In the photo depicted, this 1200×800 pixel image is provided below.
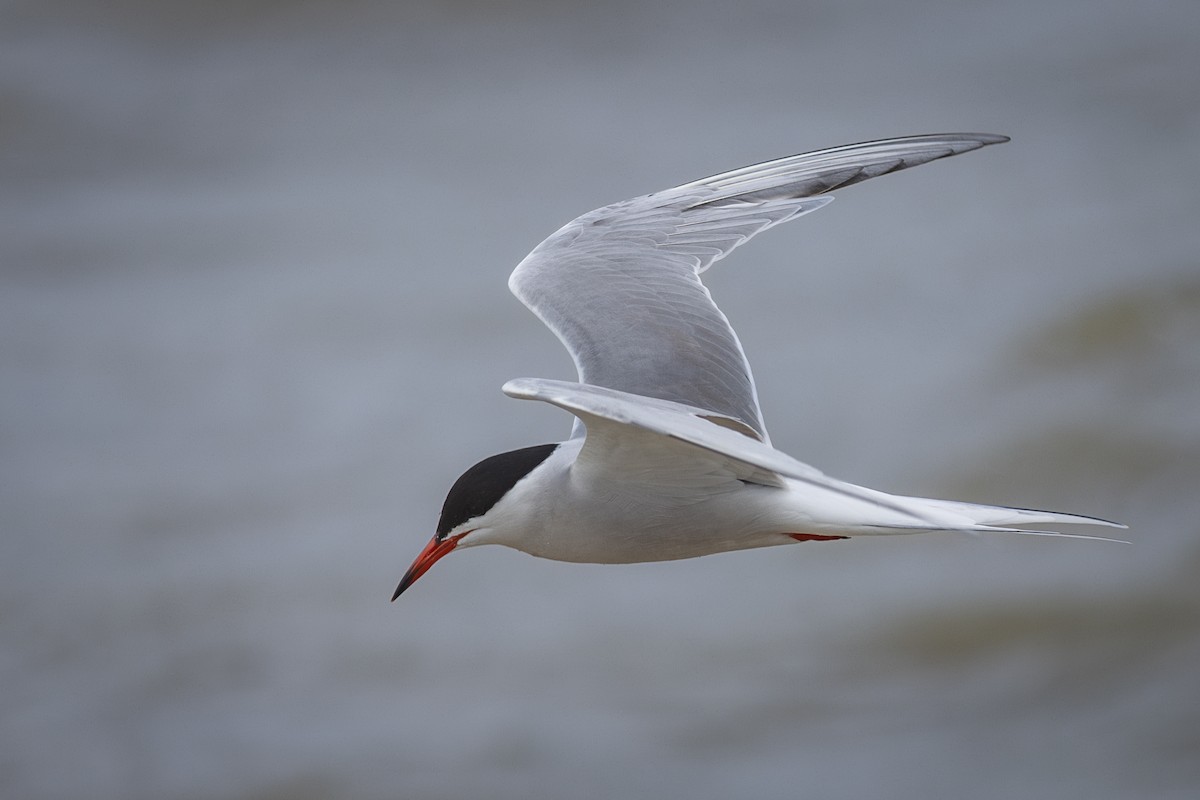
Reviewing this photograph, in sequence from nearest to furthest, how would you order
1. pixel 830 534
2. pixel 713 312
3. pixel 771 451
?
pixel 771 451 → pixel 830 534 → pixel 713 312

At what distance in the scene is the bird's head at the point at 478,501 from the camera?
3.92 m

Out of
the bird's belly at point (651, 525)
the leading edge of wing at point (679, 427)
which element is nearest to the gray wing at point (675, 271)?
the bird's belly at point (651, 525)

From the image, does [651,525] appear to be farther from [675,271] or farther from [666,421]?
[675,271]

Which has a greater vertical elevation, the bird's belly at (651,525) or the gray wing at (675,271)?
the gray wing at (675,271)

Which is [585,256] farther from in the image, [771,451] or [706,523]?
[771,451]

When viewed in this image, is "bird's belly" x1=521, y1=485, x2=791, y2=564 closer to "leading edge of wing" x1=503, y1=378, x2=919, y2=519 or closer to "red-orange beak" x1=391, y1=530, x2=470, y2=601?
"red-orange beak" x1=391, y1=530, x2=470, y2=601

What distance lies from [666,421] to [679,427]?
39mm

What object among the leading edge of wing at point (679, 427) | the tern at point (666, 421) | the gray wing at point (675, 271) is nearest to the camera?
the leading edge of wing at point (679, 427)

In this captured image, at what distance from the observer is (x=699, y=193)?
16.8 ft

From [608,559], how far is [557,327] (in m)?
0.90

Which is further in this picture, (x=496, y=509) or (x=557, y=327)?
(x=557, y=327)

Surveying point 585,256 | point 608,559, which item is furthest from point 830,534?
point 585,256

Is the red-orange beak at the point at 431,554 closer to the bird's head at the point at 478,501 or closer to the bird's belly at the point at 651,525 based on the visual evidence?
the bird's head at the point at 478,501

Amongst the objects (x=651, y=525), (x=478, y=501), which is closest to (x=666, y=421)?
(x=651, y=525)
